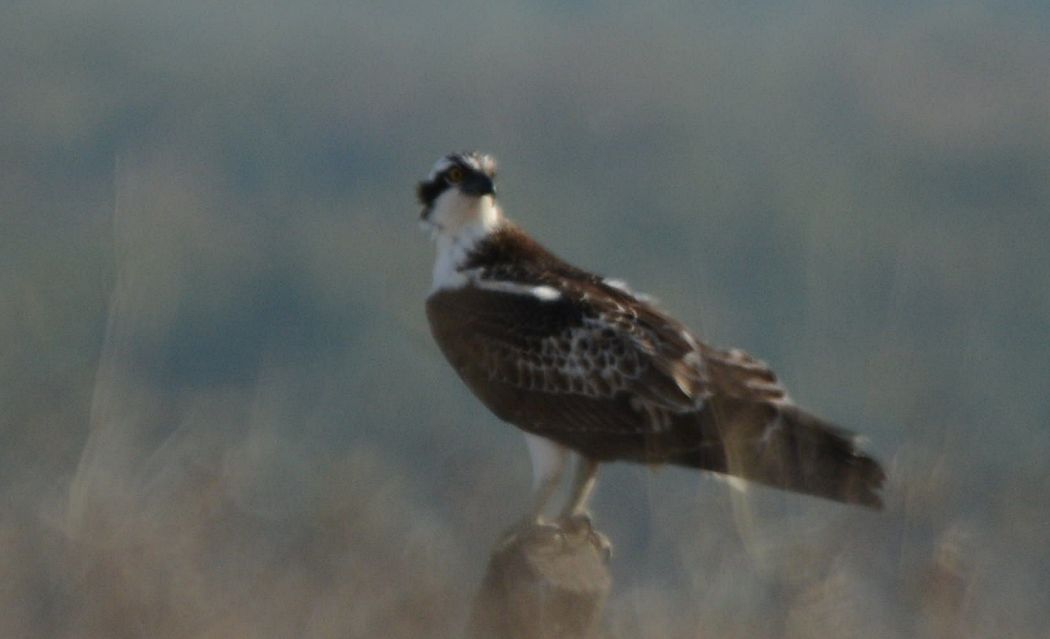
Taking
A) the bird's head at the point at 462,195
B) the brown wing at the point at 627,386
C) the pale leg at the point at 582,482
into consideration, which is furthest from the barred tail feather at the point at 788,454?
the bird's head at the point at 462,195

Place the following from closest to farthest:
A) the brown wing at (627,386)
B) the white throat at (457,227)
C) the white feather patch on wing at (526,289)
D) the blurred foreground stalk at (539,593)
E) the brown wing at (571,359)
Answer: the blurred foreground stalk at (539,593) → the brown wing at (627,386) → the brown wing at (571,359) → the white feather patch on wing at (526,289) → the white throat at (457,227)

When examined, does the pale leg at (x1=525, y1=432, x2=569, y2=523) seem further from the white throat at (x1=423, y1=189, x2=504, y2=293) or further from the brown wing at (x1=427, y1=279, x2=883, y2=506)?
the white throat at (x1=423, y1=189, x2=504, y2=293)

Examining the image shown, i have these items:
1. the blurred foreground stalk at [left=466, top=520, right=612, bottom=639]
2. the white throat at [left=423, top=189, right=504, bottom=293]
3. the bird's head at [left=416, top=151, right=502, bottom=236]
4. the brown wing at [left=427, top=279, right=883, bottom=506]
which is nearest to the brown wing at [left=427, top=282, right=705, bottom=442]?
the brown wing at [left=427, top=279, right=883, bottom=506]

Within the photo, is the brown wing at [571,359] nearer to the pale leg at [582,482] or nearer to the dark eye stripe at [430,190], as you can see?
the pale leg at [582,482]

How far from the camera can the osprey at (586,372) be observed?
10398 millimetres

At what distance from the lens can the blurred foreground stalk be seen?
29.3 feet

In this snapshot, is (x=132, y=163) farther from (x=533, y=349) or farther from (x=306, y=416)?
(x=533, y=349)

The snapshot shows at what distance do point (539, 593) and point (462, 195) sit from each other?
2809 millimetres

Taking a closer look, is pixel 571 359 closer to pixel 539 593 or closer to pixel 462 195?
pixel 462 195

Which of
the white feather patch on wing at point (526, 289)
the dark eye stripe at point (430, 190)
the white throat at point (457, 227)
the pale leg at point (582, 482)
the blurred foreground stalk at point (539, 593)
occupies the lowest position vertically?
the blurred foreground stalk at point (539, 593)

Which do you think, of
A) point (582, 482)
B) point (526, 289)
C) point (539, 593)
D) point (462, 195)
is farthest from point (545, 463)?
point (539, 593)

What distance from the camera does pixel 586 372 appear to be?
1091 centimetres

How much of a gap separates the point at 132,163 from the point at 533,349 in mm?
3368

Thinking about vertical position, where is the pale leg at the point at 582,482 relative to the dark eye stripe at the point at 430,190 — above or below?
below
